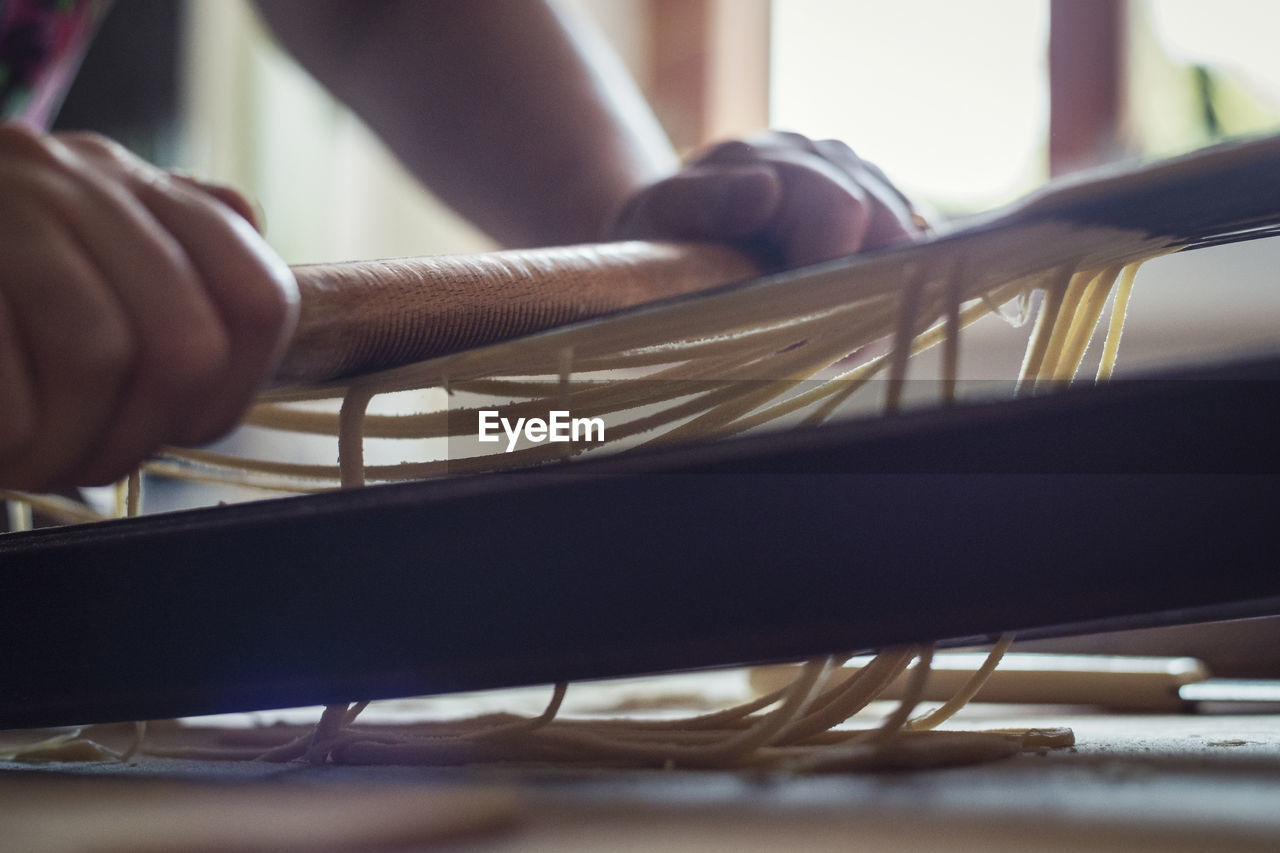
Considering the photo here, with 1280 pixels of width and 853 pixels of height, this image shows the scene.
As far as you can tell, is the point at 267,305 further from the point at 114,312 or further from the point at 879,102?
the point at 879,102

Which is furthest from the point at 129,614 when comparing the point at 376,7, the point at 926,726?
the point at 376,7

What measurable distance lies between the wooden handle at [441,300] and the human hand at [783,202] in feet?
0.23

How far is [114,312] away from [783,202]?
11.8 inches

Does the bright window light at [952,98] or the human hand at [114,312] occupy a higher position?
the bright window light at [952,98]

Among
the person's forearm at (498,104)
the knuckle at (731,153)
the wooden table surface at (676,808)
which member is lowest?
the wooden table surface at (676,808)

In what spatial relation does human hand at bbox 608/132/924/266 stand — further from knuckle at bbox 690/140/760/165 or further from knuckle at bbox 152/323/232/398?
knuckle at bbox 152/323/232/398

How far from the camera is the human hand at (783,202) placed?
17.0 inches

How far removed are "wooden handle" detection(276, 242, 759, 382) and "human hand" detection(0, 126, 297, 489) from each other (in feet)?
→ 0.16

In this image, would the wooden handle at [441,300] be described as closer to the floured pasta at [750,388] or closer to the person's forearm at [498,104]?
the floured pasta at [750,388]

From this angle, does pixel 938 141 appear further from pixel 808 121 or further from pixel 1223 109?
pixel 1223 109

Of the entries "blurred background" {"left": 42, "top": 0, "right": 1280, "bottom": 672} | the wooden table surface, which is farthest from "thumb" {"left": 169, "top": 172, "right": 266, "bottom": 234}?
"blurred background" {"left": 42, "top": 0, "right": 1280, "bottom": 672}

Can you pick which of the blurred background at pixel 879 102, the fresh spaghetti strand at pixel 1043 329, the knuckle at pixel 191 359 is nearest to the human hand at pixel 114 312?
the knuckle at pixel 191 359

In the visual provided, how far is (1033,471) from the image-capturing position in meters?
0.22

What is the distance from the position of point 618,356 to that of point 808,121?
133cm
